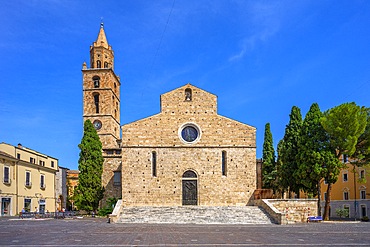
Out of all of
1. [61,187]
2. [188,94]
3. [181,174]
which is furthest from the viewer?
[61,187]

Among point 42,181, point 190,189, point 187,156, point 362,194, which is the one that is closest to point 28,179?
point 42,181

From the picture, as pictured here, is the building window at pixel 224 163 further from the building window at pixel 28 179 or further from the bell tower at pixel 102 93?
the building window at pixel 28 179

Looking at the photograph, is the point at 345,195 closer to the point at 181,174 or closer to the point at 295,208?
the point at 295,208

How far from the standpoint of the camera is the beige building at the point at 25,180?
1537 inches

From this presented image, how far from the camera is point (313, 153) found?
33781mm

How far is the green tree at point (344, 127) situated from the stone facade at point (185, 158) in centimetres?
735

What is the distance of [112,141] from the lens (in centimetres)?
5319

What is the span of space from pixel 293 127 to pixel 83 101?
28.5 metres

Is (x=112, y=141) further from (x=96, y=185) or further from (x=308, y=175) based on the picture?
(x=308, y=175)

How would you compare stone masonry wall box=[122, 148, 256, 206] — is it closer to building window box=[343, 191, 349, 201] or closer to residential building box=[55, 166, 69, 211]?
building window box=[343, 191, 349, 201]

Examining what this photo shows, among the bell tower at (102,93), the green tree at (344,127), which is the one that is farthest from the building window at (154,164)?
the green tree at (344,127)

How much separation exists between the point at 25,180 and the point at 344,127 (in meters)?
32.2

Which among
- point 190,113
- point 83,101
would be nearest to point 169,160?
point 190,113

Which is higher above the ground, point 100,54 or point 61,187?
point 100,54
